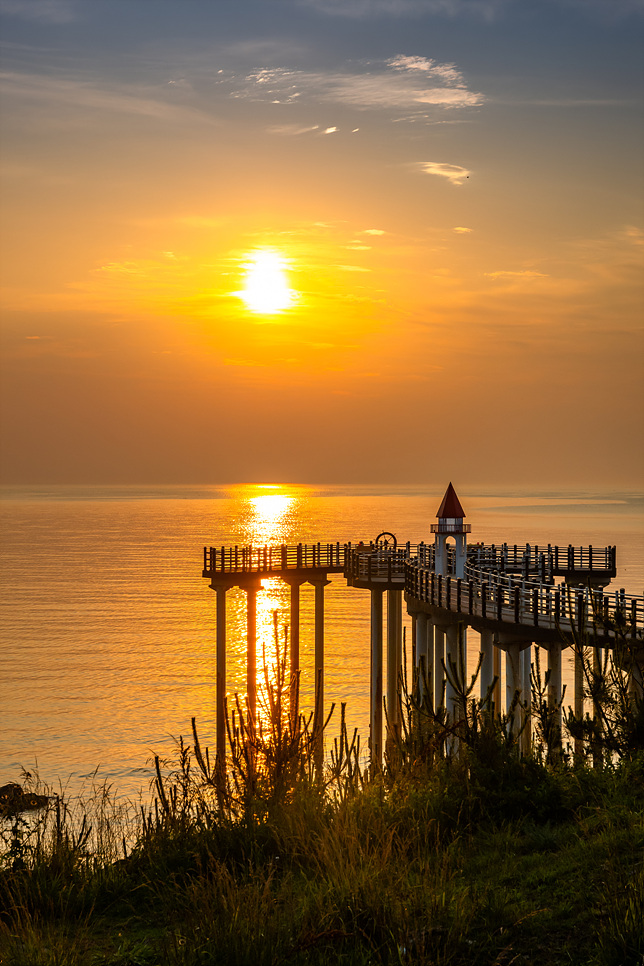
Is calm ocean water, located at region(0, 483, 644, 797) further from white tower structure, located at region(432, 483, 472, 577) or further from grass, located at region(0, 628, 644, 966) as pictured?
grass, located at region(0, 628, 644, 966)

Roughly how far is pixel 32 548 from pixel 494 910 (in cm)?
16267

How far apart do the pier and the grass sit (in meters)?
5.50

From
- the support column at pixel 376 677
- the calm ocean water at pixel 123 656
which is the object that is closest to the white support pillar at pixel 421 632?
the support column at pixel 376 677

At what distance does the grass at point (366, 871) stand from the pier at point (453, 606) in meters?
5.50

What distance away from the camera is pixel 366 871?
27.9ft

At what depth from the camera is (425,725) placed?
15.1 metres

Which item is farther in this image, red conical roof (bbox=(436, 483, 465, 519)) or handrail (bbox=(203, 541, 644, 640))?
red conical roof (bbox=(436, 483, 465, 519))

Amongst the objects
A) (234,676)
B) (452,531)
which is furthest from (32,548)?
(452,531)

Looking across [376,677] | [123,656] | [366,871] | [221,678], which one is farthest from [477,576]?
[123,656]

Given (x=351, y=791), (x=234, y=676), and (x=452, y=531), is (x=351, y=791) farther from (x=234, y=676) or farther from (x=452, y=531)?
(x=234, y=676)

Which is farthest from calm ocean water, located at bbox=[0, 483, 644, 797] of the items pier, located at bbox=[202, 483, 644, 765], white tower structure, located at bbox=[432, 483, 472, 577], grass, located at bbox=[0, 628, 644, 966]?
grass, located at bbox=[0, 628, 644, 966]

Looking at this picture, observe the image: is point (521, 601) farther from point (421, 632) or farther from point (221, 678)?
point (221, 678)

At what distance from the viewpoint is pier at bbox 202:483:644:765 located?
26.6 m

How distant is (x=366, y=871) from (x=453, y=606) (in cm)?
2320
